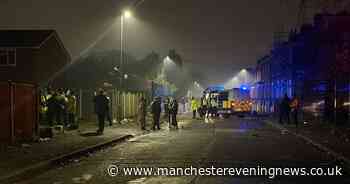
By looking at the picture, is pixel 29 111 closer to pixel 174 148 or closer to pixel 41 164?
pixel 174 148

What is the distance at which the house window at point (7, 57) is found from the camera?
Result: 54.1 m

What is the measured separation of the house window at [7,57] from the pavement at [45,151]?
1227 inches

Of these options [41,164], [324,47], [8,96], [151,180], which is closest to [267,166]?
[151,180]

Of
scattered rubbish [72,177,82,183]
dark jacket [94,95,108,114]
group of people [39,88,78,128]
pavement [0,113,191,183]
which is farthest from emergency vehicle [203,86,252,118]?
scattered rubbish [72,177,82,183]

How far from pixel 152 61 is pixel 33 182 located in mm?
91409

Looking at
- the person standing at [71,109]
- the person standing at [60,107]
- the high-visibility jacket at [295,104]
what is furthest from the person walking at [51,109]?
the high-visibility jacket at [295,104]

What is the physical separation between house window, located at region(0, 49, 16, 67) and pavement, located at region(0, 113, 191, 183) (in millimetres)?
31174

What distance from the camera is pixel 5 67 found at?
2128 inches

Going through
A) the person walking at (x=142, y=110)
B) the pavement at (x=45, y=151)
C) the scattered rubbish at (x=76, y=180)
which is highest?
the person walking at (x=142, y=110)

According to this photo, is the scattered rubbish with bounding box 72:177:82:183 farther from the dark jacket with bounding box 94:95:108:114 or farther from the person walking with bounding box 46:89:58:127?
the person walking with bounding box 46:89:58:127

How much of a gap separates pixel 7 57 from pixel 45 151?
129ft

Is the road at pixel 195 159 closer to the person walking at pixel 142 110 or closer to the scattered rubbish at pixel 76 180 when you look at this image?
the scattered rubbish at pixel 76 180

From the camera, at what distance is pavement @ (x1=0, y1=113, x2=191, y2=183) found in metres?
13.3

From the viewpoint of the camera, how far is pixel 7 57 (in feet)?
178
